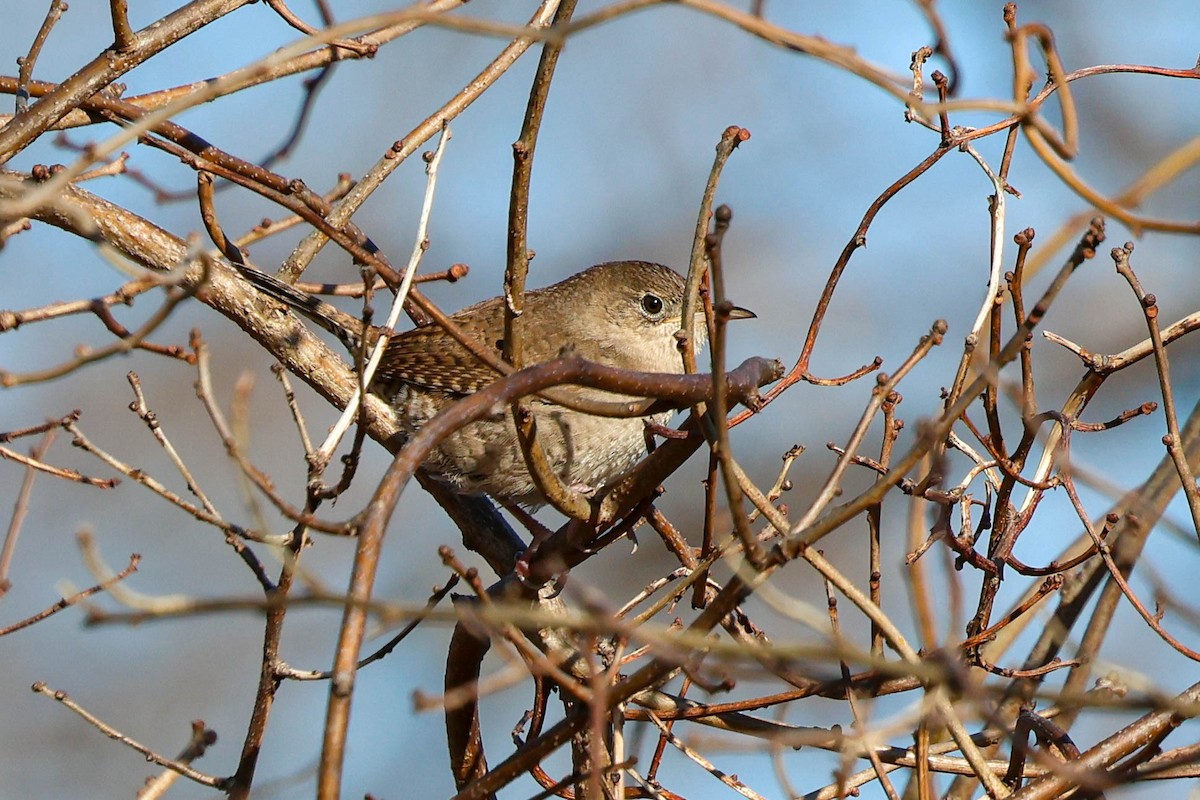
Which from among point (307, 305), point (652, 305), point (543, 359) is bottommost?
point (307, 305)

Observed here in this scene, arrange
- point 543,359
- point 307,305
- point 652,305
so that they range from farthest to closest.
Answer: point 652,305
point 543,359
point 307,305

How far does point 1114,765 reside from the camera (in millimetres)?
2516

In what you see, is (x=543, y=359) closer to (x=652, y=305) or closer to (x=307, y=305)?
(x=652, y=305)

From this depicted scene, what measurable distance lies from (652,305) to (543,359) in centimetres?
52

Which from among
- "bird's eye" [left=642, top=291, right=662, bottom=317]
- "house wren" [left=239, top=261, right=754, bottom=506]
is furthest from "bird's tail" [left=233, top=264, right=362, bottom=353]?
"bird's eye" [left=642, top=291, right=662, bottom=317]

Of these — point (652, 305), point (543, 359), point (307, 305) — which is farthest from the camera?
point (652, 305)

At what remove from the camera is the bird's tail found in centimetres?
367

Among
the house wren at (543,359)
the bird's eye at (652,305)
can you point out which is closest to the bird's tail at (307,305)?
the house wren at (543,359)

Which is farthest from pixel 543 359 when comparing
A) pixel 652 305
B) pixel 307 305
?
pixel 307 305

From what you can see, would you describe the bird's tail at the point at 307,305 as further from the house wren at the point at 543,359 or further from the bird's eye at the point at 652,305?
the bird's eye at the point at 652,305

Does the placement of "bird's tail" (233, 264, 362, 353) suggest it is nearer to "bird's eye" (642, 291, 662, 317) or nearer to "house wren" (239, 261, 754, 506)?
"house wren" (239, 261, 754, 506)

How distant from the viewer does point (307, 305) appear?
404 centimetres

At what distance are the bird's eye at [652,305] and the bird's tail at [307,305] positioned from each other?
1.33 meters

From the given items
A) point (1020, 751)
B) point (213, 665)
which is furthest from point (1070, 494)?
point (213, 665)
